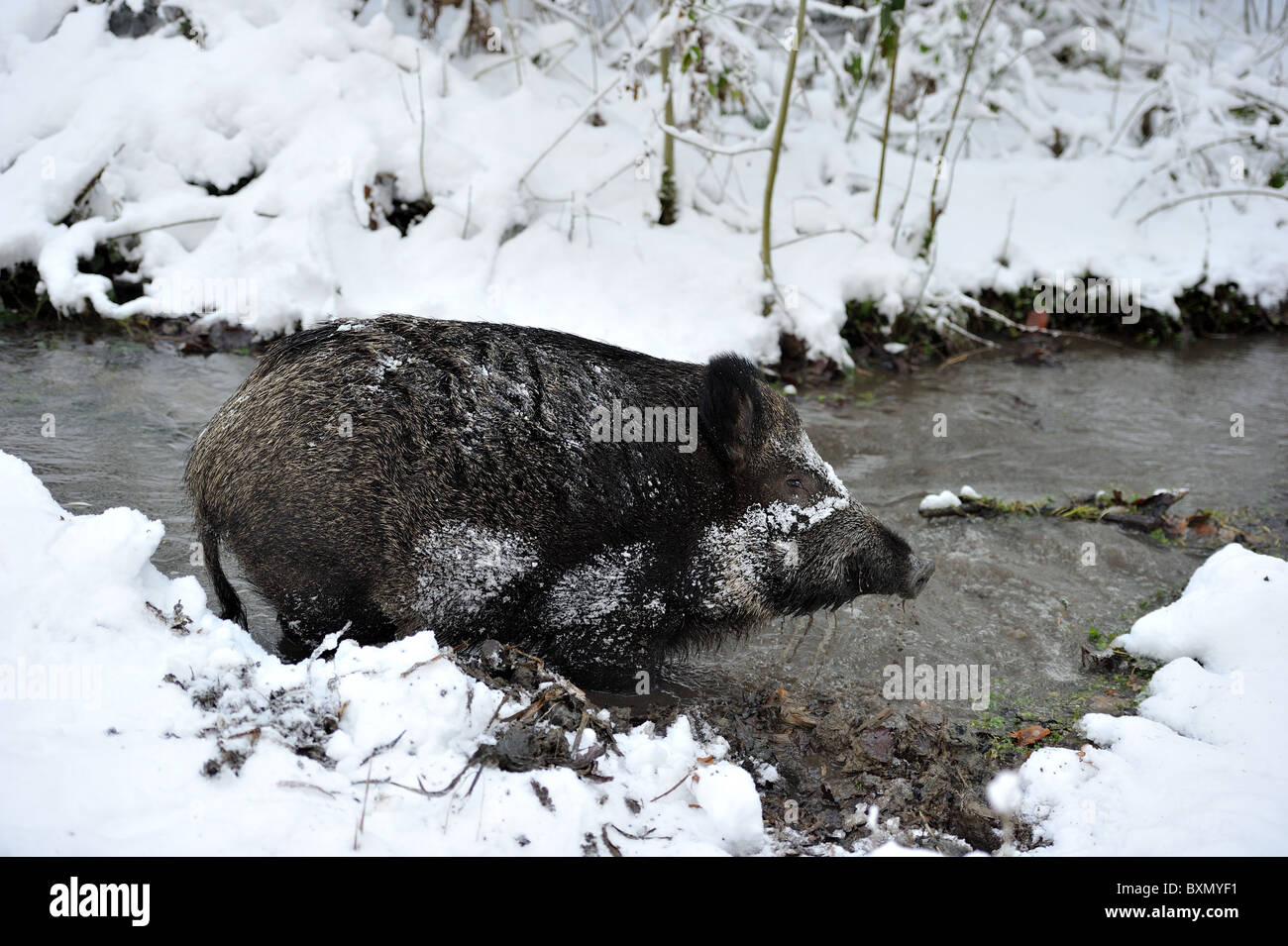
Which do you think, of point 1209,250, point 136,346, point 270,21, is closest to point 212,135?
point 270,21

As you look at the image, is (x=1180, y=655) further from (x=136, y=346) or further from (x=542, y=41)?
(x=542, y=41)

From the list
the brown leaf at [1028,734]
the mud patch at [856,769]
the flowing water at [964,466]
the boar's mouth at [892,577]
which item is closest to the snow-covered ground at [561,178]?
the flowing water at [964,466]

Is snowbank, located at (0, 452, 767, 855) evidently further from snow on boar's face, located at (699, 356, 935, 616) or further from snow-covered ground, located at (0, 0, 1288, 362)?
snow-covered ground, located at (0, 0, 1288, 362)

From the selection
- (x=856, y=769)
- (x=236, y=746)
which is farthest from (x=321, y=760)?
(x=856, y=769)

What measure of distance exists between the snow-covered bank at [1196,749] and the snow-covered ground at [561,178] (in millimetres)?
3704

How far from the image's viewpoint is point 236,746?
2.36 m

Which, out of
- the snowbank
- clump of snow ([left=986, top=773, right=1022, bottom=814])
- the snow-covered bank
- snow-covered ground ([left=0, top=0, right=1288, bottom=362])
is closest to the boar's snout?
the snow-covered bank

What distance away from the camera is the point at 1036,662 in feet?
→ 13.1

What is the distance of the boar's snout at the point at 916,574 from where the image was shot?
3.82 metres

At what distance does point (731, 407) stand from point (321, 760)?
1.89 metres

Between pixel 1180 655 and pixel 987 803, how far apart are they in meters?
1.39

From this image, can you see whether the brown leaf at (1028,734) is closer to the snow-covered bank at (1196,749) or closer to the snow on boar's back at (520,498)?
the snow-covered bank at (1196,749)

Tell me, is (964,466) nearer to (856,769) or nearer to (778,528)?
(778,528)
